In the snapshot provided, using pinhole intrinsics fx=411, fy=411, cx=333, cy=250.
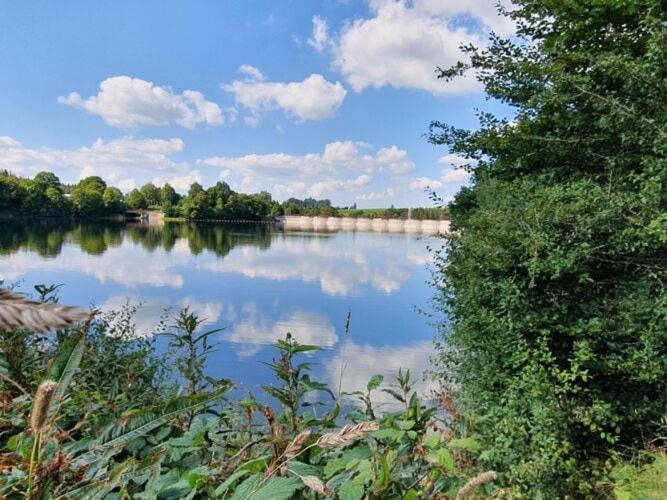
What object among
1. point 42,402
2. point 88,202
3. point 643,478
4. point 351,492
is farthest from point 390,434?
point 88,202

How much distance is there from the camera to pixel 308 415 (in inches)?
49.3

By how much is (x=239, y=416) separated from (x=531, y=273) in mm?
3158

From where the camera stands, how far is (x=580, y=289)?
417 cm

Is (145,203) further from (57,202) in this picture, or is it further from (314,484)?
(314,484)

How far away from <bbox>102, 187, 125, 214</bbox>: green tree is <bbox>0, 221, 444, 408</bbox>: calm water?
53338 millimetres

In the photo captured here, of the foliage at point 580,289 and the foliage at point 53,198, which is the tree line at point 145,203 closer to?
the foliage at point 53,198

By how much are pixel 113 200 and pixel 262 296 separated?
7584cm

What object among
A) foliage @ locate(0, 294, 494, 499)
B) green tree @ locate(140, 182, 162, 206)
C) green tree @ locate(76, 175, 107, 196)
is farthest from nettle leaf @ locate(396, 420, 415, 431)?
green tree @ locate(140, 182, 162, 206)

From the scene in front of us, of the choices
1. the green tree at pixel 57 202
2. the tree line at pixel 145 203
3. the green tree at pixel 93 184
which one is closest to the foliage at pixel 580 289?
the tree line at pixel 145 203

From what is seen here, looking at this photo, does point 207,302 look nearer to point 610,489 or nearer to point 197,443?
point 610,489

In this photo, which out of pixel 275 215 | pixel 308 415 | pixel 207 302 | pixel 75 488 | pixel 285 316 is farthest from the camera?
pixel 275 215

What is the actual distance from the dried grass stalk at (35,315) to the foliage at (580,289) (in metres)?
3.51

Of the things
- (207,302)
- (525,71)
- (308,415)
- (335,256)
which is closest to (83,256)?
(207,302)

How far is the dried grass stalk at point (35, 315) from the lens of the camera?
328 mm
